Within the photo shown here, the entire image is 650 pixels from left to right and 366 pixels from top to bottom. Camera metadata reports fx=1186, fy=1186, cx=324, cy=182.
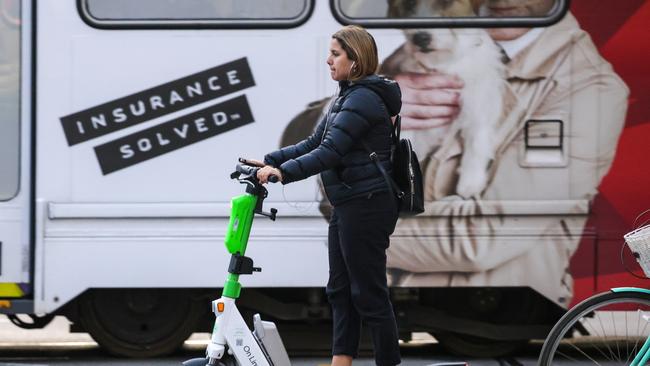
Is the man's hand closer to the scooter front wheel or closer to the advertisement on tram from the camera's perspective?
the advertisement on tram

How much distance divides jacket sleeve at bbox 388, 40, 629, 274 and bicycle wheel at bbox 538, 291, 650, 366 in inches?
23.4

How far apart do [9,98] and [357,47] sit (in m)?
2.50

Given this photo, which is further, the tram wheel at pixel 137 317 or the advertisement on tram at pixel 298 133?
the tram wheel at pixel 137 317

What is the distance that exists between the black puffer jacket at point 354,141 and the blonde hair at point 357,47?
0.05m

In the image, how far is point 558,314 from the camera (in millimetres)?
6898

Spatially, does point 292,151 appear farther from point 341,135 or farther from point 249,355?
point 249,355

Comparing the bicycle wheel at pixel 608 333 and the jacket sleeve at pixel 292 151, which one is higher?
the jacket sleeve at pixel 292 151

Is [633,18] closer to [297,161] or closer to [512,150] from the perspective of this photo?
[512,150]

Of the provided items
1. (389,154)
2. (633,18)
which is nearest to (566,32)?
(633,18)

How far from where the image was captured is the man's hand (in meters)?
6.47

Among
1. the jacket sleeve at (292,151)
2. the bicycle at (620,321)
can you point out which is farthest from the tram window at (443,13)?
the bicycle at (620,321)

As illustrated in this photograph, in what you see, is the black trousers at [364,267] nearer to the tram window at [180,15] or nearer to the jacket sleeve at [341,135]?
the jacket sleeve at [341,135]

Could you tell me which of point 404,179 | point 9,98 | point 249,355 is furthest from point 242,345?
point 9,98

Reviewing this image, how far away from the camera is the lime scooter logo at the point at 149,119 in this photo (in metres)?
6.48
